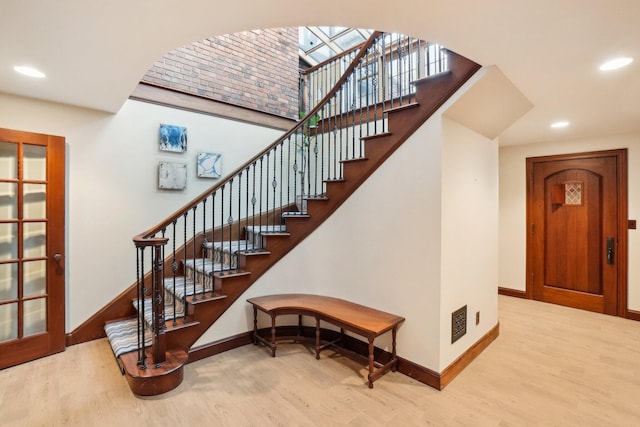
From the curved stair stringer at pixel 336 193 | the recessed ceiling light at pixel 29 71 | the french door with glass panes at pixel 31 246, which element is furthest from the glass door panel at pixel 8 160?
the curved stair stringer at pixel 336 193

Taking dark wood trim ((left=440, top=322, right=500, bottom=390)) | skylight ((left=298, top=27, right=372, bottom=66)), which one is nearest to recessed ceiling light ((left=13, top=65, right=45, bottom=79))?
dark wood trim ((left=440, top=322, right=500, bottom=390))

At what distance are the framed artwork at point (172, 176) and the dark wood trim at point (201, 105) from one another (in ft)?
2.36

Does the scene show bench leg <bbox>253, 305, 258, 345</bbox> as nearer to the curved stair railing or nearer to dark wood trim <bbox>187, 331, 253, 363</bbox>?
dark wood trim <bbox>187, 331, 253, 363</bbox>

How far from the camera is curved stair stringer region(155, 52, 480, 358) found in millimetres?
2422

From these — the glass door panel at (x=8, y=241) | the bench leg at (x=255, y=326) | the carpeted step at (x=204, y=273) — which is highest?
the glass door panel at (x=8, y=241)

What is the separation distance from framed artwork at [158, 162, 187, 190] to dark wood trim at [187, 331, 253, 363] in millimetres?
1859

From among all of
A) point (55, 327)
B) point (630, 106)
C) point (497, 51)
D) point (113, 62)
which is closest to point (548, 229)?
point (630, 106)

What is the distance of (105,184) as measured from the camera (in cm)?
321

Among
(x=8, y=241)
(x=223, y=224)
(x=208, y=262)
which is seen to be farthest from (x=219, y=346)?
(x=8, y=241)

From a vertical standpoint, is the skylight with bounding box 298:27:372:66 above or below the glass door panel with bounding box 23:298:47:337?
above

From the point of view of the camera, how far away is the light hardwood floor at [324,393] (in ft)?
6.65

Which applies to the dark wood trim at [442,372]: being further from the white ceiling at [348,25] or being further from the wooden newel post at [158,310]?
the white ceiling at [348,25]

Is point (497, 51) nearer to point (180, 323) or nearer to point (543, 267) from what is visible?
point (180, 323)

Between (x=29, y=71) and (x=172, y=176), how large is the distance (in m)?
1.51
